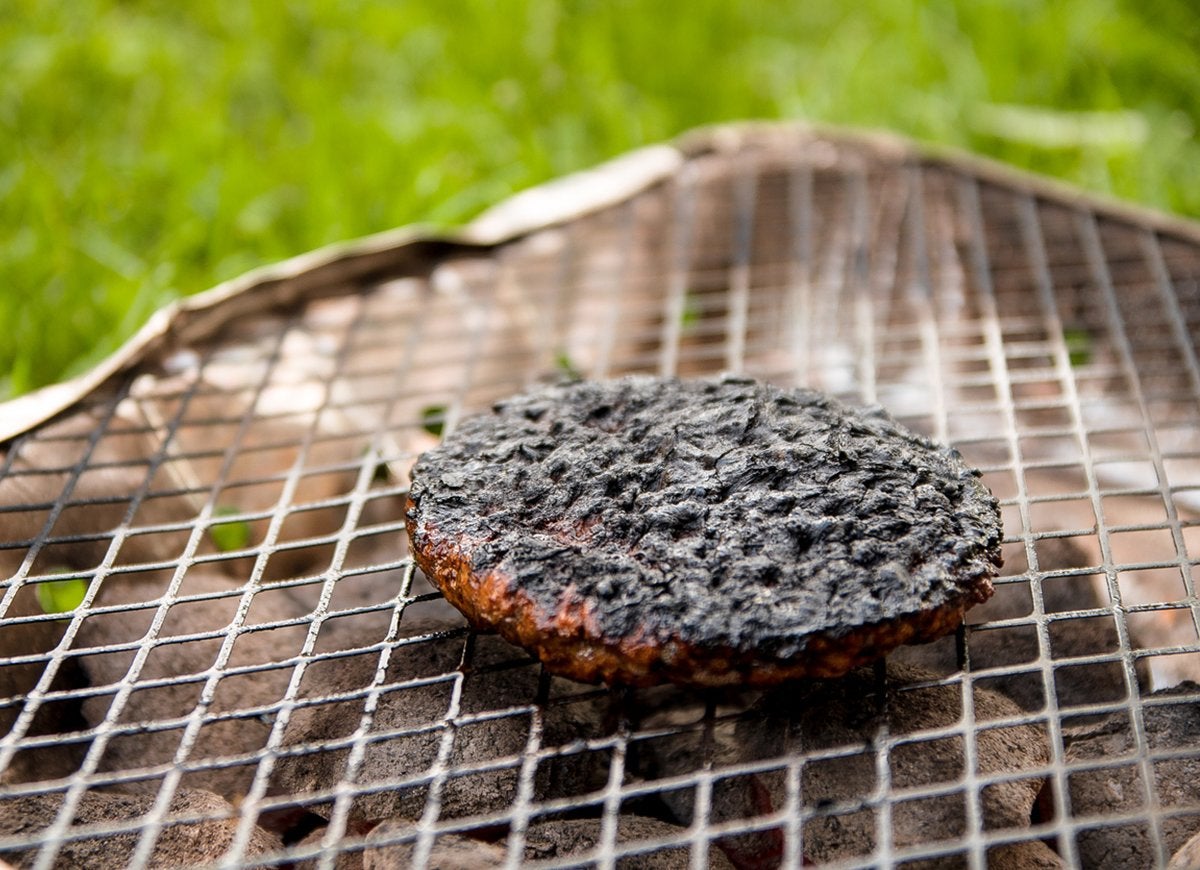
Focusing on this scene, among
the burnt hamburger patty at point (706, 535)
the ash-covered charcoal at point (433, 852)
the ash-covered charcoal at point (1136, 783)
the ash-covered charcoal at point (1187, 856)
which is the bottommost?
the ash-covered charcoal at point (1136, 783)

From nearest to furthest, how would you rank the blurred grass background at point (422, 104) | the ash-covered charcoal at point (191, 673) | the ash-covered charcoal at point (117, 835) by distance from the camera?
Result: the ash-covered charcoal at point (117, 835), the ash-covered charcoal at point (191, 673), the blurred grass background at point (422, 104)

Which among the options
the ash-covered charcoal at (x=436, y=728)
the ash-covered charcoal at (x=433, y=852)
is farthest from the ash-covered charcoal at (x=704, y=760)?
the ash-covered charcoal at (x=433, y=852)

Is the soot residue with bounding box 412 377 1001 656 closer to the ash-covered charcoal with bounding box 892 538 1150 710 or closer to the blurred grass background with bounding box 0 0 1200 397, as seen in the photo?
the ash-covered charcoal with bounding box 892 538 1150 710

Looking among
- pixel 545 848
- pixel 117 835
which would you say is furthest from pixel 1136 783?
pixel 117 835

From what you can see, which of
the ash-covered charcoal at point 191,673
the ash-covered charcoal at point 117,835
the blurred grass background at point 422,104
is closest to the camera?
the ash-covered charcoal at point 117,835

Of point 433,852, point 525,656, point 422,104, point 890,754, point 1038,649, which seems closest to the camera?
point 433,852

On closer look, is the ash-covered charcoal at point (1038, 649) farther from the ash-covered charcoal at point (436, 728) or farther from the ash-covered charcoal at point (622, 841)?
the ash-covered charcoal at point (436, 728)

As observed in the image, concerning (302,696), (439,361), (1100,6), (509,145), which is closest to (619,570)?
(302,696)

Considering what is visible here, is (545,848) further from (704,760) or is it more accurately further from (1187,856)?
(1187,856)
